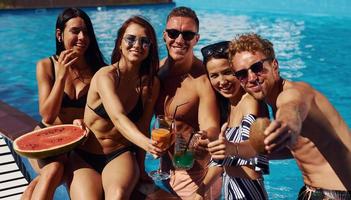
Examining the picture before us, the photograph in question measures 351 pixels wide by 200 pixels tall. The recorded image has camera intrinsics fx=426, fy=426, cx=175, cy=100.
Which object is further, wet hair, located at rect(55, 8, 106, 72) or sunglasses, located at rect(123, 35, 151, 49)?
wet hair, located at rect(55, 8, 106, 72)

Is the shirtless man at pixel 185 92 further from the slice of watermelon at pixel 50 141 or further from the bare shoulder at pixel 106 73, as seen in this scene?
the slice of watermelon at pixel 50 141

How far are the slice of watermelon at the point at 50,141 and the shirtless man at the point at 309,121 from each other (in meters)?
1.67

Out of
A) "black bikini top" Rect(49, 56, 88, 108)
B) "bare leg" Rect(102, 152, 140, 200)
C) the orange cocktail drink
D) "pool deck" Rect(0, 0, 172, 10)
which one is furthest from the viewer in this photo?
"pool deck" Rect(0, 0, 172, 10)

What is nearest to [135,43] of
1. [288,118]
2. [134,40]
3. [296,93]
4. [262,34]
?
[134,40]

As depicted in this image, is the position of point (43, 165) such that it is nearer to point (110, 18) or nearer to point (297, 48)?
point (297, 48)

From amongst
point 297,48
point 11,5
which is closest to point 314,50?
point 297,48

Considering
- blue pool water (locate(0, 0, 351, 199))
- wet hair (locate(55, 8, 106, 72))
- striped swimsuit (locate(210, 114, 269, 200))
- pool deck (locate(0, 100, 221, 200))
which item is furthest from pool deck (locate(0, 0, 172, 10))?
striped swimsuit (locate(210, 114, 269, 200))

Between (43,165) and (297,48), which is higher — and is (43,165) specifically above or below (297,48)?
above

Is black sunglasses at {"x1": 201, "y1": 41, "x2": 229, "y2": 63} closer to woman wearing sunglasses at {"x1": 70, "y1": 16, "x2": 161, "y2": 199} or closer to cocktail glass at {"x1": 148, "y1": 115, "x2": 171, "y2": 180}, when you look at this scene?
woman wearing sunglasses at {"x1": 70, "y1": 16, "x2": 161, "y2": 199}

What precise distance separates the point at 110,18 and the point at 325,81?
14.2m

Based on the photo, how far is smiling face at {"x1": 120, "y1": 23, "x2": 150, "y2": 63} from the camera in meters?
3.63

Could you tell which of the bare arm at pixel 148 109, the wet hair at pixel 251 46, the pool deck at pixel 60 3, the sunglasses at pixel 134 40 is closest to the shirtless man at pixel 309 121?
the wet hair at pixel 251 46

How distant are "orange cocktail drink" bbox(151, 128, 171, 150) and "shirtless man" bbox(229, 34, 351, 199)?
692 mm

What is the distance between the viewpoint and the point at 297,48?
59.4 ft
